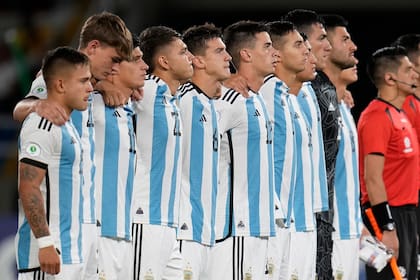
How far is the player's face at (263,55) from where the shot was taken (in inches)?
372

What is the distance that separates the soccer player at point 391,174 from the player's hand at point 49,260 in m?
4.00

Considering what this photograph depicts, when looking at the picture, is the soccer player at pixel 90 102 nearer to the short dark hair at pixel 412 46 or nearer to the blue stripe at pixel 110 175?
the blue stripe at pixel 110 175

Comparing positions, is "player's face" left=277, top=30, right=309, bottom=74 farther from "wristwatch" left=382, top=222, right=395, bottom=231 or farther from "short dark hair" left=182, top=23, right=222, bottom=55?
"wristwatch" left=382, top=222, right=395, bottom=231

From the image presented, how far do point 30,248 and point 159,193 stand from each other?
124cm

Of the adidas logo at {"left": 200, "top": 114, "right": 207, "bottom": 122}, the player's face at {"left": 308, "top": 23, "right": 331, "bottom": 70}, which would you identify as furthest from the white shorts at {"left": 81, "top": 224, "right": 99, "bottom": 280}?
the player's face at {"left": 308, "top": 23, "right": 331, "bottom": 70}

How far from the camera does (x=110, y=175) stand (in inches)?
321

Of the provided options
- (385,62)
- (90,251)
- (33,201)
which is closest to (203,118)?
(90,251)

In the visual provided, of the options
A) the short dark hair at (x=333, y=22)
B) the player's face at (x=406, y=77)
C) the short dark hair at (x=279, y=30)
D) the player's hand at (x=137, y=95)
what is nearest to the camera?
the player's hand at (x=137, y=95)

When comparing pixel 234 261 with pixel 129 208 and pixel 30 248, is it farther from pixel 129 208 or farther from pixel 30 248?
pixel 30 248

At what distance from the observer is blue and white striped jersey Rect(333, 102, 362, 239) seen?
1034 cm

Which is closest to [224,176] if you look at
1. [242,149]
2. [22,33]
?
[242,149]

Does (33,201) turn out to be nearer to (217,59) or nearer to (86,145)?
(86,145)

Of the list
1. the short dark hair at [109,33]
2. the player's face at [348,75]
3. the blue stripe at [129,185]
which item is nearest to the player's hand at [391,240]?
the player's face at [348,75]

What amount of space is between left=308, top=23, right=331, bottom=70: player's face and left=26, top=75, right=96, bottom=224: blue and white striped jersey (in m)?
2.79
